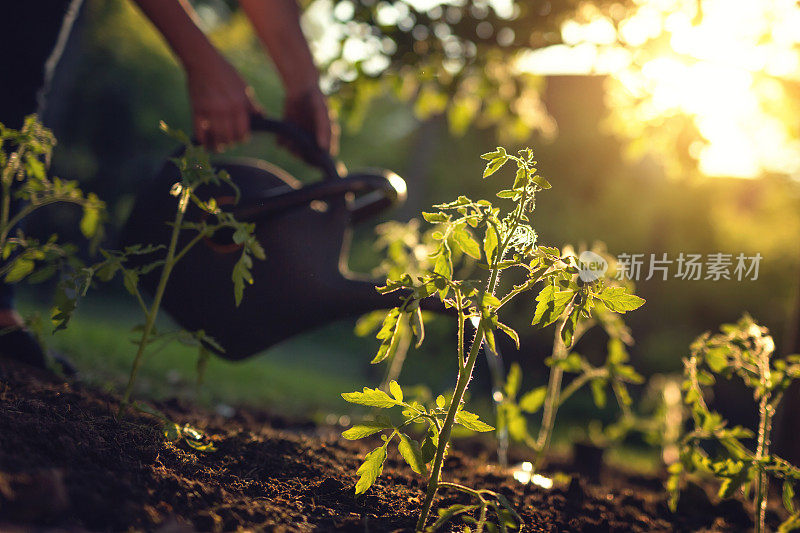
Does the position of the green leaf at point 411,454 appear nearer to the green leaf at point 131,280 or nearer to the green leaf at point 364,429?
the green leaf at point 364,429

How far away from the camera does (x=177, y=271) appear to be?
194cm

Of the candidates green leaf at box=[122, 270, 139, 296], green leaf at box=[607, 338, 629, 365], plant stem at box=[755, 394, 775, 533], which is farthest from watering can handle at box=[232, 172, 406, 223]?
plant stem at box=[755, 394, 775, 533]

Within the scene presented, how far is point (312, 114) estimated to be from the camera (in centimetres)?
251

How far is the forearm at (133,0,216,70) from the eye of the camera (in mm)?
2014

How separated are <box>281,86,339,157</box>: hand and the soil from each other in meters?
1.20

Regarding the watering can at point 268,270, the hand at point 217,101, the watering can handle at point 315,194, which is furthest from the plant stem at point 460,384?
the hand at point 217,101

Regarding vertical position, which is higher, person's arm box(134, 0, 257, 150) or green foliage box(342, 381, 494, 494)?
person's arm box(134, 0, 257, 150)

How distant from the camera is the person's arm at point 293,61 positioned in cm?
251

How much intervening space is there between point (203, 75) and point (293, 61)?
0.61 meters

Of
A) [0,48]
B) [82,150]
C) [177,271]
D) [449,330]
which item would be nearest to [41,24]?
[0,48]

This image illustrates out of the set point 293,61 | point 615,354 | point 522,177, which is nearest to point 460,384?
point 522,177

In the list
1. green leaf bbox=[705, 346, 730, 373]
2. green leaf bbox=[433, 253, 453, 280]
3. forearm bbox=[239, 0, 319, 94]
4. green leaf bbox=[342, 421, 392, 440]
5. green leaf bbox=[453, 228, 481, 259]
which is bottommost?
green leaf bbox=[342, 421, 392, 440]

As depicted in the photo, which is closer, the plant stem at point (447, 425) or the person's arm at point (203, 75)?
the plant stem at point (447, 425)

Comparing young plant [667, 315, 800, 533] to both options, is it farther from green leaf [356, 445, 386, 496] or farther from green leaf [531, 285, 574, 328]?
green leaf [356, 445, 386, 496]
